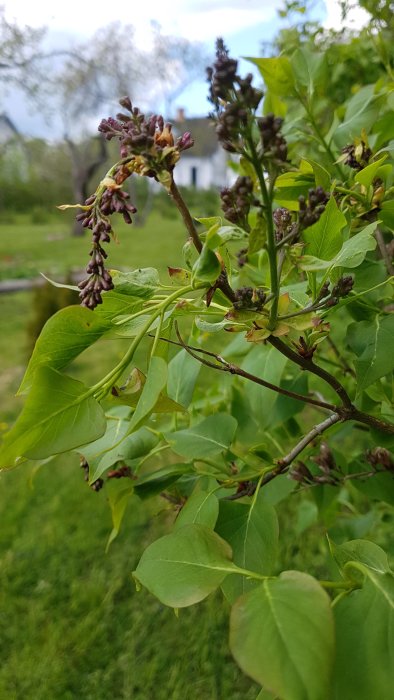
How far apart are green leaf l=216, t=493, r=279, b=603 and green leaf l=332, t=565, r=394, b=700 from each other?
0.11 m

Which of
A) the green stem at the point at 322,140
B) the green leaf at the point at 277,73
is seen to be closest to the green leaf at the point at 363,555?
the green stem at the point at 322,140

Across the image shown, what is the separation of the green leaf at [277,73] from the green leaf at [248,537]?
636 millimetres

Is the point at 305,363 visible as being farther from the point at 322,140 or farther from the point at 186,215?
the point at 322,140

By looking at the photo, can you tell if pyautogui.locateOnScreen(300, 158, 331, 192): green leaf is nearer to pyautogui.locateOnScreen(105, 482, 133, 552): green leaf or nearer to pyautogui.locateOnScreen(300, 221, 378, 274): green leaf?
pyautogui.locateOnScreen(300, 221, 378, 274): green leaf

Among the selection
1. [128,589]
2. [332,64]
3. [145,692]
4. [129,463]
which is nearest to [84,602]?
[128,589]

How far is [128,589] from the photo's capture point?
2057 millimetres

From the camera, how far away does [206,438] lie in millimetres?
713

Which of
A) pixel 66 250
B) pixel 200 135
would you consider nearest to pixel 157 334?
pixel 66 250

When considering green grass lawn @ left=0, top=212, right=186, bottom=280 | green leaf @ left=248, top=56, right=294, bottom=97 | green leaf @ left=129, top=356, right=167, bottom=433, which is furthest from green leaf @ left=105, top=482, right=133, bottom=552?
green grass lawn @ left=0, top=212, right=186, bottom=280

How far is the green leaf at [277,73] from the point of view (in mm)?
860

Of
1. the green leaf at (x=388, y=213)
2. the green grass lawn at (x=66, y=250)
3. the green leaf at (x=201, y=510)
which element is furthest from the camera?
the green grass lawn at (x=66, y=250)

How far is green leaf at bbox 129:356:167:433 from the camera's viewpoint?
43cm

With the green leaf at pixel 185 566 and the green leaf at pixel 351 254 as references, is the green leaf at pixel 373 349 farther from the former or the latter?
the green leaf at pixel 185 566

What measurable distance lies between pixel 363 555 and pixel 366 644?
0.09 metres
